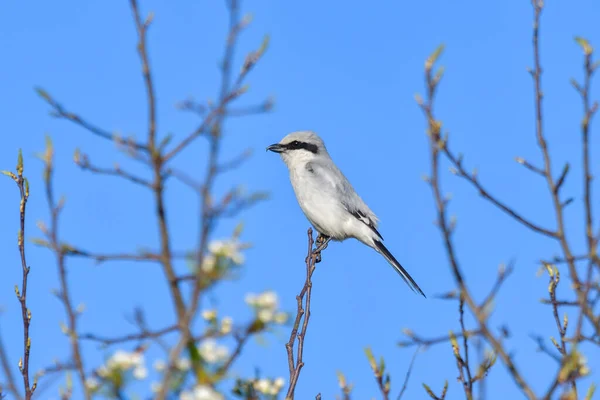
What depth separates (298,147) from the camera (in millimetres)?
7805

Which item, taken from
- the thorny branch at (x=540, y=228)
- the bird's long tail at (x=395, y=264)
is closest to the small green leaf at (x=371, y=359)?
the thorny branch at (x=540, y=228)

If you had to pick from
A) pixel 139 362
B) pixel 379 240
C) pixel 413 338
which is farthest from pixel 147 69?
pixel 379 240

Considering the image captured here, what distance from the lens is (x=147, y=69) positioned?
1161 millimetres

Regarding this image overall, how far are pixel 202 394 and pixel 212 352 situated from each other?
A: 124 millimetres

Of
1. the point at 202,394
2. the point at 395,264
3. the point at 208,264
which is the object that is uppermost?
the point at 395,264

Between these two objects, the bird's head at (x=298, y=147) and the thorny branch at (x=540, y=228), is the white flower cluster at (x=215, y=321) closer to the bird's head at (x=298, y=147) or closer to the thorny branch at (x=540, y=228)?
the thorny branch at (x=540, y=228)

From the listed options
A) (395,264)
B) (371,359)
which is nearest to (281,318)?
(371,359)

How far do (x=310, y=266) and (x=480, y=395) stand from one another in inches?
73.5

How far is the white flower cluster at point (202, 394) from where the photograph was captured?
1093mm

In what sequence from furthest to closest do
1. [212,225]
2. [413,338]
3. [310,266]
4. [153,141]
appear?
[310,266] < [413,338] < [153,141] < [212,225]

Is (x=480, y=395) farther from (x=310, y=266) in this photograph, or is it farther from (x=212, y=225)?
(x=310, y=266)

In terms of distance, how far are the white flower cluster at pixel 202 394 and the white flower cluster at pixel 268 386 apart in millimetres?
464

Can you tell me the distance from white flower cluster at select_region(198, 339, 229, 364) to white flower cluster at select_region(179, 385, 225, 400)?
67 mm

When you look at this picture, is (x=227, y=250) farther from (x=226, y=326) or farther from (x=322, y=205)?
(x=322, y=205)
